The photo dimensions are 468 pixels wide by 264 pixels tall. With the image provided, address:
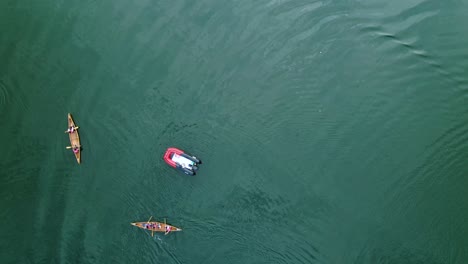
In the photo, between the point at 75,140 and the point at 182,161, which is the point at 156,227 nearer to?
the point at 182,161

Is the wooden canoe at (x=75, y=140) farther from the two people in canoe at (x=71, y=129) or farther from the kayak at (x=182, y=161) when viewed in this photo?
the kayak at (x=182, y=161)

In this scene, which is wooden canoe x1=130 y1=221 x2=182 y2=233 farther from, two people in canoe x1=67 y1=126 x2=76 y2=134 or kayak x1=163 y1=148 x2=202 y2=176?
two people in canoe x1=67 y1=126 x2=76 y2=134

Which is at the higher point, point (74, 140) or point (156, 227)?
point (74, 140)

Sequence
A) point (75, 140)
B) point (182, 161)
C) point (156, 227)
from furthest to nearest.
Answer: point (75, 140) < point (182, 161) < point (156, 227)

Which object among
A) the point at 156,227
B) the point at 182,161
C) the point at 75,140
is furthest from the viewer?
the point at 75,140

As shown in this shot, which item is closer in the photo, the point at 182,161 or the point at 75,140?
the point at 182,161

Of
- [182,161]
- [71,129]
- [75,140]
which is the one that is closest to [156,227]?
[182,161]

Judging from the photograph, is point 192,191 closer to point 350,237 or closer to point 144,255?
point 144,255

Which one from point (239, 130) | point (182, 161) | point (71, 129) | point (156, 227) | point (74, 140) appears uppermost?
point (239, 130)

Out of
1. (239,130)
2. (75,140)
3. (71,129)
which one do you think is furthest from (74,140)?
(239,130)
